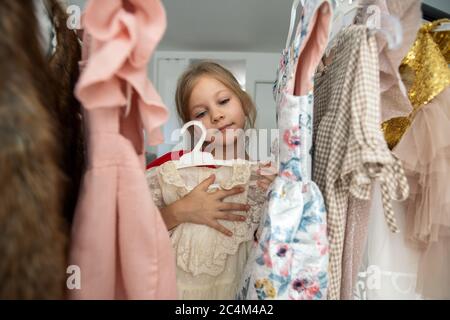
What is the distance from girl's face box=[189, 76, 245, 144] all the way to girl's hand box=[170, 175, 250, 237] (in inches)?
6.0

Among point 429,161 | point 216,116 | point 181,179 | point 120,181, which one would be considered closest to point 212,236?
point 181,179

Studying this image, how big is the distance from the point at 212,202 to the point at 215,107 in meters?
0.23

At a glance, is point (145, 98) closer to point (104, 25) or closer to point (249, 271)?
point (104, 25)

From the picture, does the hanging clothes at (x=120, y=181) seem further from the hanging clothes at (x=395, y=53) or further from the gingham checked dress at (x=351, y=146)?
the hanging clothes at (x=395, y=53)

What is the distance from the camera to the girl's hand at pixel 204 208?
850mm

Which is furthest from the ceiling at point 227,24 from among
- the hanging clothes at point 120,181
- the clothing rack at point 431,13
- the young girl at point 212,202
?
the hanging clothes at point 120,181

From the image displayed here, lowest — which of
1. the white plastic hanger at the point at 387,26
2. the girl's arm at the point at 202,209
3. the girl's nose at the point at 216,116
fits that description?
the girl's arm at the point at 202,209

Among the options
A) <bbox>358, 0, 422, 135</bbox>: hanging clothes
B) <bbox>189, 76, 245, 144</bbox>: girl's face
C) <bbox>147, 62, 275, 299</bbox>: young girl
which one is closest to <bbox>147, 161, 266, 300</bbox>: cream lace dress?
<bbox>147, 62, 275, 299</bbox>: young girl

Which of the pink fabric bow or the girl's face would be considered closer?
the pink fabric bow

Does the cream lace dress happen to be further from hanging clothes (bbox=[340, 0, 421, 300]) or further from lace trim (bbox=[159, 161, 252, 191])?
hanging clothes (bbox=[340, 0, 421, 300])

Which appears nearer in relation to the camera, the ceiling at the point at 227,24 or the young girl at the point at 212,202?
the young girl at the point at 212,202

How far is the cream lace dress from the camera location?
2.80 ft

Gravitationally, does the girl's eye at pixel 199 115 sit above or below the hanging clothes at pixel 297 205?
above

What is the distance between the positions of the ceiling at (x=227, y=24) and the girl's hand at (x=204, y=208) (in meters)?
0.43
